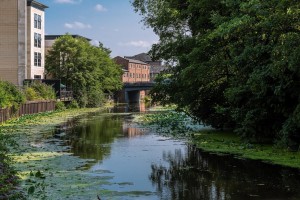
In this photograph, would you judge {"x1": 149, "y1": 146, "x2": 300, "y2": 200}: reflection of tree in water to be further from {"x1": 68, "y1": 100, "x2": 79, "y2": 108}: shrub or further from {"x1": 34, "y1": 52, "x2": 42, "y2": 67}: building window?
{"x1": 34, "y1": 52, "x2": 42, "y2": 67}: building window

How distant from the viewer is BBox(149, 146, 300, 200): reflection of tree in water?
14.1m

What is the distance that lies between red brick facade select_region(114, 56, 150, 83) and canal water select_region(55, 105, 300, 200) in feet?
354

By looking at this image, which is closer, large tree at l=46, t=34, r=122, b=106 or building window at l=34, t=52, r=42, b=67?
building window at l=34, t=52, r=42, b=67

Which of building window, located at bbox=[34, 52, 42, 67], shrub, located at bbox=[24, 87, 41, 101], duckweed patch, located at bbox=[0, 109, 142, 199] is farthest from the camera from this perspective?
building window, located at bbox=[34, 52, 42, 67]

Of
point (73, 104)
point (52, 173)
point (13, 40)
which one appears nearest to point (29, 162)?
point (52, 173)

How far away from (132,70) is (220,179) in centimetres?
13381

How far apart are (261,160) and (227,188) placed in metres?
5.82

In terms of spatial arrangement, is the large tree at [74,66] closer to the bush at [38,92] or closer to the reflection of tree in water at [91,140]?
the bush at [38,92]

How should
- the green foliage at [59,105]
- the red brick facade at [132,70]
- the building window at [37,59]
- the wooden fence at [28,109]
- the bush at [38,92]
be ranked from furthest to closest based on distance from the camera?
1. the red brick facade at [132,70]
2. the building window at [37,59]
3. the green foliage at [59,105]
4. the bush at [38,92]
5. the wooden fence at [28,109]

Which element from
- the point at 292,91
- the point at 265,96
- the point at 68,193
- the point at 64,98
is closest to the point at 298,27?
the point at 292,91

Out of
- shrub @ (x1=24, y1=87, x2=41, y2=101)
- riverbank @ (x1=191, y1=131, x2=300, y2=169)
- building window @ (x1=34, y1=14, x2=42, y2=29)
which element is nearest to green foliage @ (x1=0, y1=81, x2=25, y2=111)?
shrub @ (x1=24, y1=87, x2=41, y2=101)

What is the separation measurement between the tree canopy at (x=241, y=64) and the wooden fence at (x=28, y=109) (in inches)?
574

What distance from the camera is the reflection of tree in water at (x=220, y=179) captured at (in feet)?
46.2

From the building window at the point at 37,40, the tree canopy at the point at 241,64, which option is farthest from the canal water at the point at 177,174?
the building window at the point at 37,40
